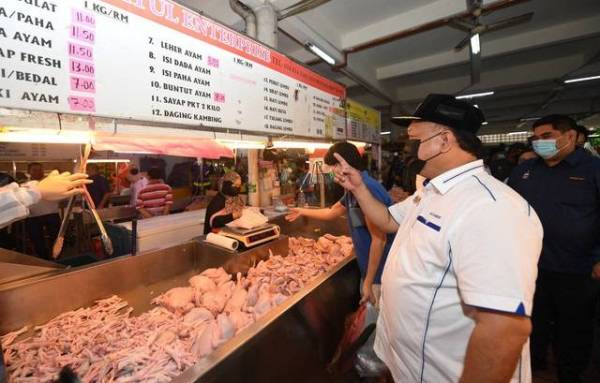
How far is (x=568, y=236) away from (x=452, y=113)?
2.23m

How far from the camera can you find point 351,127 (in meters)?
4.98

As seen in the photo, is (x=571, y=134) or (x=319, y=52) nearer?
(x=571, y=134)

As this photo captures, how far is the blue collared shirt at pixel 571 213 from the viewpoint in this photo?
264 centimetres

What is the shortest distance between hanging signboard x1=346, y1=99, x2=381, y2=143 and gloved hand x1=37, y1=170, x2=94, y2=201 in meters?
3.84

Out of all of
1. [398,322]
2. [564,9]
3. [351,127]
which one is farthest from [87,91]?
[564,9]

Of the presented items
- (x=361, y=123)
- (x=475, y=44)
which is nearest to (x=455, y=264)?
(x=361, y=123)

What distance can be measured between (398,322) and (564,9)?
699cm

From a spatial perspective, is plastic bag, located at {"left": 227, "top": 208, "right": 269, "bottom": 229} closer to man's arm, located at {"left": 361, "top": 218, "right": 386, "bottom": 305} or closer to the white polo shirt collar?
man's arm, located at {"left": 361, "top": 218, "right": 386, "bottom": 305}

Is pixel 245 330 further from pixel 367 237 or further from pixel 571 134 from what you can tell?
pixel 571 134

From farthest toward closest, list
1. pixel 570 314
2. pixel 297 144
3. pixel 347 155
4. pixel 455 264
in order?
pixel 297 144
pixel 570 314
pixel 347 155
pixel 455 264

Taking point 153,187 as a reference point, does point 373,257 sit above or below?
below

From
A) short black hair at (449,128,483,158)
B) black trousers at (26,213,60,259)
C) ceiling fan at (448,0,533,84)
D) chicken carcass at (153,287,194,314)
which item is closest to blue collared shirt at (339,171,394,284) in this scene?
short black hair at (449,128,483,158)

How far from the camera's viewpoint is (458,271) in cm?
120

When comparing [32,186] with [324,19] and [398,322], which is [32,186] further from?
[324,19]
